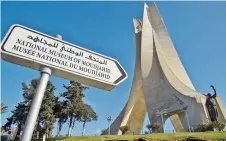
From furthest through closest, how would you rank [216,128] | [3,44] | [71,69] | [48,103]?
1. [48,103]
2. [216,128]
3. [71,69]
4. [3,44]

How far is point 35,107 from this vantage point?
189cm

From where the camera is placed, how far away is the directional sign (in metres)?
2.10

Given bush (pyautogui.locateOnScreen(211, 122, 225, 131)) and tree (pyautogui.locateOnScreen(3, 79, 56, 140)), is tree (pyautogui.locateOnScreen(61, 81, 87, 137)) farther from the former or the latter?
bush (pyautogui.locateOnScreen(211, 122, 225, 131))

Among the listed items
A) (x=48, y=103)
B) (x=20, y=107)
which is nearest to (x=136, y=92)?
(x=48, y=103)

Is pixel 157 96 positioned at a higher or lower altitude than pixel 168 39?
lower

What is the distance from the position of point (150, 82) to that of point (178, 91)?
604 cm

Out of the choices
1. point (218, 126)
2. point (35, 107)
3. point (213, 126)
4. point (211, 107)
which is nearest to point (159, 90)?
point (211, 107)

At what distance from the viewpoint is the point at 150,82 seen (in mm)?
32562

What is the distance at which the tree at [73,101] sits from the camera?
32031mm

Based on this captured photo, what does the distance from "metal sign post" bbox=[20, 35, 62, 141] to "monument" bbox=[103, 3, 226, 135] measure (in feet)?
80.9

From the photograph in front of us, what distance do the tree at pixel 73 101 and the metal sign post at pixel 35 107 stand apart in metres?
30.7

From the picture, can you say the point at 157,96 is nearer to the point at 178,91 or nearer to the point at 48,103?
the point at 178,91

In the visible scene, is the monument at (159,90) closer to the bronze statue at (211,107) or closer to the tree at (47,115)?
the bronze statue at (211,107)

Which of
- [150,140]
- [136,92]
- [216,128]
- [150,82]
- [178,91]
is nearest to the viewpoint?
[150,140]
